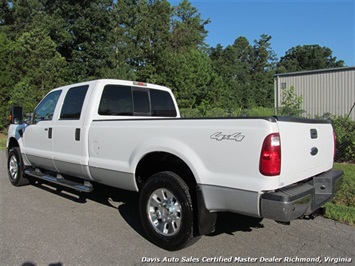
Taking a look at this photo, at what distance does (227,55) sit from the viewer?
61.2 metres

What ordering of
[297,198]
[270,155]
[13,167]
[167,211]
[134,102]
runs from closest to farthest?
[270,155] < [297,198] < [167,211] < [134,102] < [13,167]

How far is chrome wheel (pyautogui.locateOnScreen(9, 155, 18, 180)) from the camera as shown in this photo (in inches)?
283

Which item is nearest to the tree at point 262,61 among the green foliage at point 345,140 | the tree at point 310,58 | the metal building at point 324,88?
the tree at point 310,58

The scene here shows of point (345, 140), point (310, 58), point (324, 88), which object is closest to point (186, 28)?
point (324, 88)

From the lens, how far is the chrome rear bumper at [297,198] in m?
3.13

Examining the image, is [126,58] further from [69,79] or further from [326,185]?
[326,185]

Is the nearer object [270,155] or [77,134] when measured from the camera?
[270,155]

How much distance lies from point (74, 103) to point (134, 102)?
99cm

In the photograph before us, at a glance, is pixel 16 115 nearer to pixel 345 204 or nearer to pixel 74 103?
pixel 74 103

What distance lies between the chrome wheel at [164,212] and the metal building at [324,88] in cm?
1678

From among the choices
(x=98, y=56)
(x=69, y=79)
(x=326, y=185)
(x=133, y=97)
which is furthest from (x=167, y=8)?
(x=326, y=185)

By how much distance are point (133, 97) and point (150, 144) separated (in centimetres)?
188

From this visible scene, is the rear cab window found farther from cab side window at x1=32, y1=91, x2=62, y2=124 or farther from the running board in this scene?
cab side window at x1=32, y1=91, x2=62, y2=124

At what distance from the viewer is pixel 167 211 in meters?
4.00
